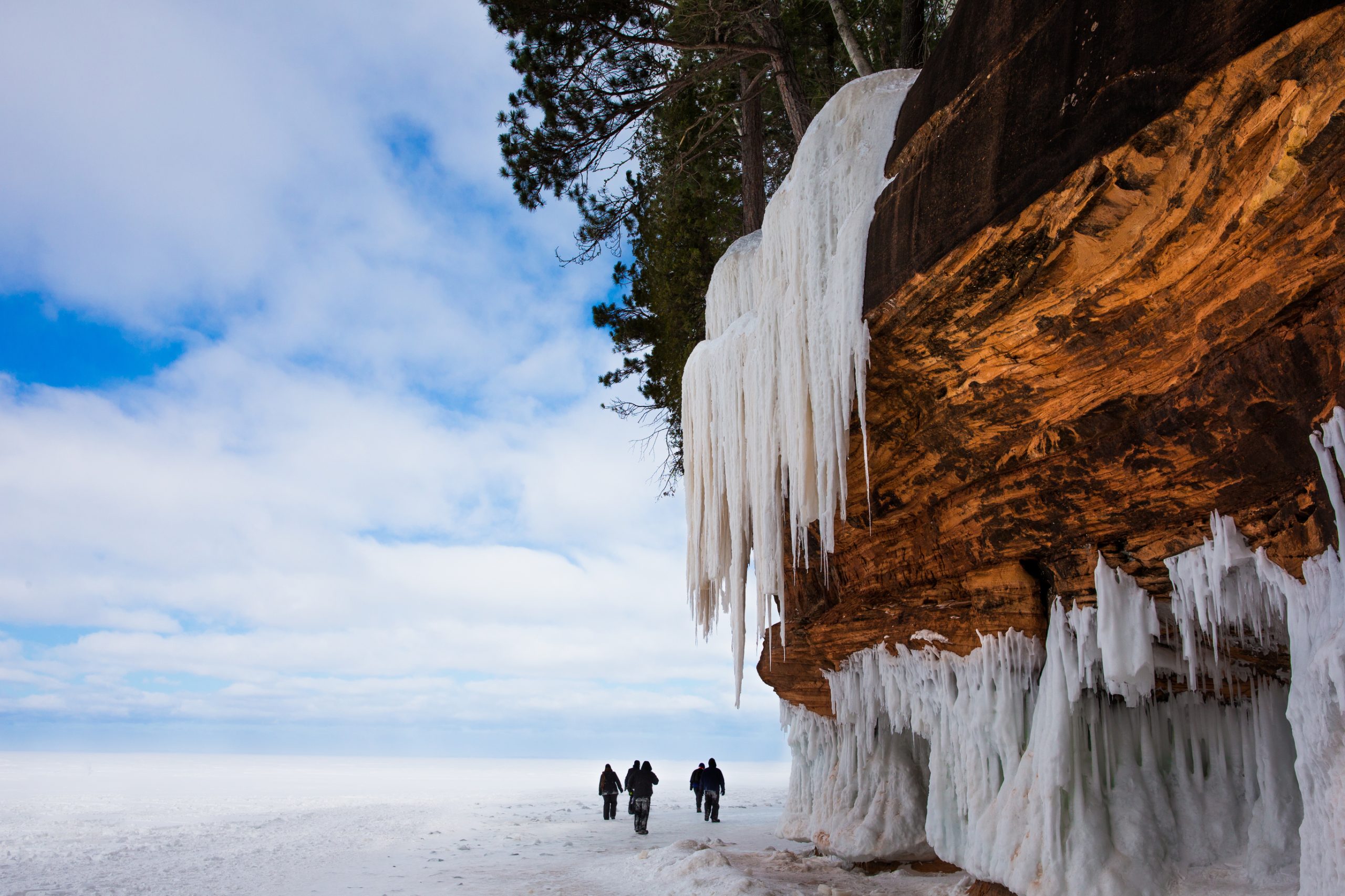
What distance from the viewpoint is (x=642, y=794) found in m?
15.4

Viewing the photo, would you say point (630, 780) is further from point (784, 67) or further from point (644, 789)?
point (784, 67)

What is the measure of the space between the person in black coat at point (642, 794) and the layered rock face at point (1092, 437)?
863cm

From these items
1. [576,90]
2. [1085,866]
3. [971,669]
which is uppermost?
[576,90]

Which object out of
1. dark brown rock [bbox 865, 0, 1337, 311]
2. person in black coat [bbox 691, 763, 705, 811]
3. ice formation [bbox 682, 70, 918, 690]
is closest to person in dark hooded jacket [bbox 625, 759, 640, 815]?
person in black coat [bbox 691, 763, 705, 811]

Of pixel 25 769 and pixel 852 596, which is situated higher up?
pixel 852 596

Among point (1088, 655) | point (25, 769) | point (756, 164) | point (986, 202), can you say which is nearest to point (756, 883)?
point (1088, 655)

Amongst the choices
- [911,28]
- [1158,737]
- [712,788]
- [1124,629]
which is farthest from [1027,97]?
[712,788]

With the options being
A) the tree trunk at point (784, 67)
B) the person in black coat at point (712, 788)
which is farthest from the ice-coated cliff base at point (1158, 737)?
the person in black coat at point (712, 788)

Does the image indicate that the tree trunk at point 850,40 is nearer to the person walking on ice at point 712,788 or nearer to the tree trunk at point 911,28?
the tree trunk at point 911,28

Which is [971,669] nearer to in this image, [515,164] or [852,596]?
[852,596]

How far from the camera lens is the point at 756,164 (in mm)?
11703

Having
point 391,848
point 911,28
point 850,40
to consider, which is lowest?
point 391,848

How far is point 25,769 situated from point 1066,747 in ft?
193

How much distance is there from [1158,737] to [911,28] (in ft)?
28.5
